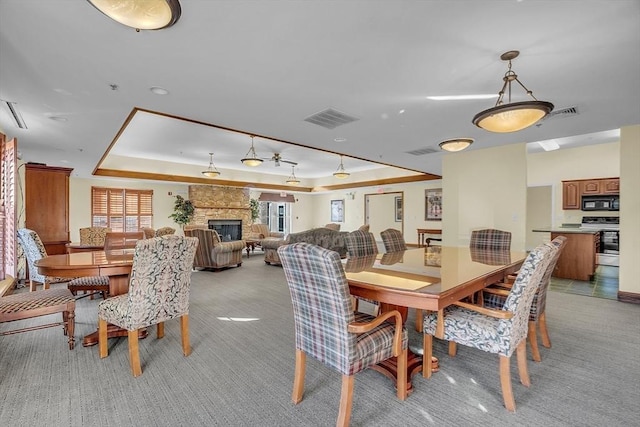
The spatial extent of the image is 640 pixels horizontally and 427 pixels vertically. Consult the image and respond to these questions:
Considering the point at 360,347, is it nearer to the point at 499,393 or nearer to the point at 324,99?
the point at 499,393

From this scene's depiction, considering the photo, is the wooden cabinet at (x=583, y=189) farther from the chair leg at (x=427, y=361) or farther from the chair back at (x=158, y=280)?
the chair back at (x=158, y=280)

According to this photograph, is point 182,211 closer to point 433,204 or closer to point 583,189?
point 433,204

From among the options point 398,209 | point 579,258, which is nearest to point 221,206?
point 398,209

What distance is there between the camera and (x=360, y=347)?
1652 millimetres

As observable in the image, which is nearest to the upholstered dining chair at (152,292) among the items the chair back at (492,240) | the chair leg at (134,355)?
the chair leg at (134,355)

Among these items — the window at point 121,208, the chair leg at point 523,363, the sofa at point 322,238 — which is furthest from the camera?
the window at point 121,208

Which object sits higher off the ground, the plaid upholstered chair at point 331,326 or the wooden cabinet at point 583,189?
the wooden cabinet at point 583,189

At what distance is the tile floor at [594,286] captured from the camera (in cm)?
453

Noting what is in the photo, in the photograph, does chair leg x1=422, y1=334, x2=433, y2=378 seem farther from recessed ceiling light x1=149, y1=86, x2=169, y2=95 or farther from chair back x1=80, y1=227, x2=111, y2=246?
chair back x1=80, y1=227, x2=111, y2=246

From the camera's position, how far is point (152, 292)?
2.30 meters

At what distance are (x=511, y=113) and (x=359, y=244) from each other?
1.93 metres

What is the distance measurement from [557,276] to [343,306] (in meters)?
6.05

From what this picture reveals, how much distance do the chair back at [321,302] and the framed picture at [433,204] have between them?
28.9 ft

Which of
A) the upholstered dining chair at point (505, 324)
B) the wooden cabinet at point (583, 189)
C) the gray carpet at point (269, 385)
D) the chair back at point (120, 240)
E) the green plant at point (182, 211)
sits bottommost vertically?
the gray carpet at point (269, 385)
